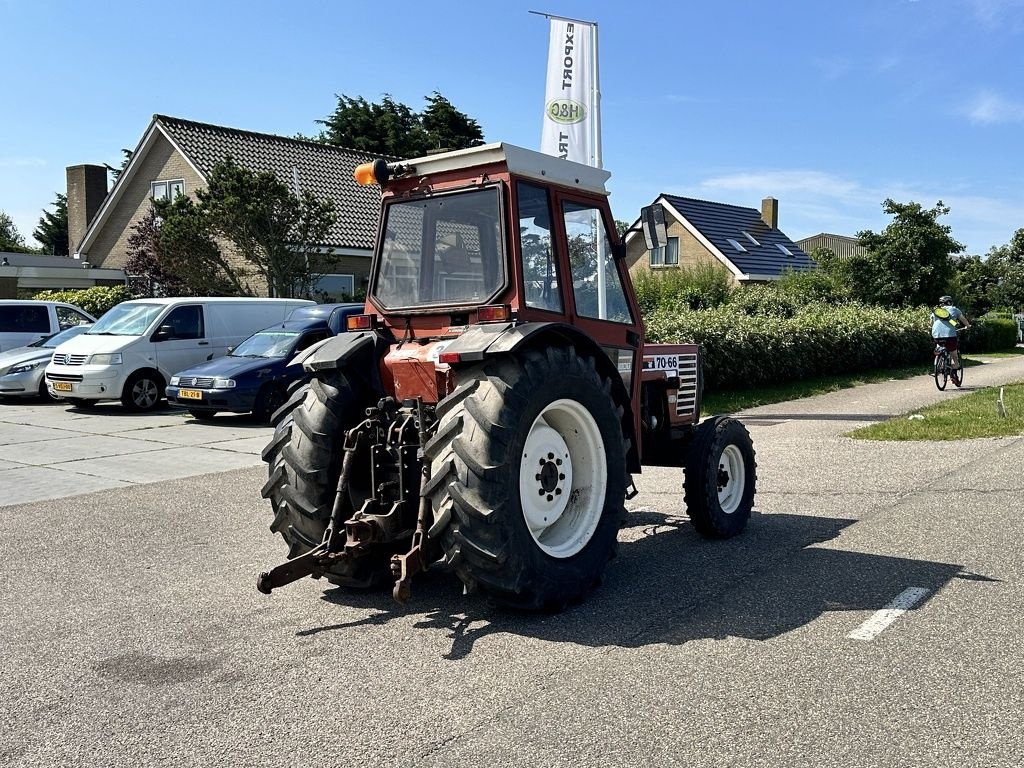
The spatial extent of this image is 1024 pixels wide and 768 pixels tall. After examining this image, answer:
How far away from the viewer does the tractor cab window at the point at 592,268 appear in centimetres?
593

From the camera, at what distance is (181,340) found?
1692 cm

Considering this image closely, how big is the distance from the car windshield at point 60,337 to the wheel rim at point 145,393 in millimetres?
2930

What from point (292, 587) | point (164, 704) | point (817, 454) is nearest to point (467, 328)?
point (292, 587)

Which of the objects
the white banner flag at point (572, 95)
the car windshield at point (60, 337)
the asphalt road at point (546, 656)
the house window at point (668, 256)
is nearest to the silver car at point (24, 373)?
the car windshield at point (60, 337)

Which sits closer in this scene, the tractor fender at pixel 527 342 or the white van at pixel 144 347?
the tractor fender at pixel 527 342

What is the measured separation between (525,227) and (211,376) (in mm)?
9988

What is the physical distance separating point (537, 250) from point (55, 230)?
69.0 meters

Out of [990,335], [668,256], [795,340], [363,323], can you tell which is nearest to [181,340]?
[795,340]

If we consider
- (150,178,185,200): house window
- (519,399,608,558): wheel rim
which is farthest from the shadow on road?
(150,178,185,200): house window

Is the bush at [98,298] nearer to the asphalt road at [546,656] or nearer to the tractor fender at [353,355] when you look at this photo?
the asphalt road at [546,656]

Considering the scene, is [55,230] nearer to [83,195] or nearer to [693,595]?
[83,195]

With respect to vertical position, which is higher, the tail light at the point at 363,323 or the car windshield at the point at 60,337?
the tail light at the point at 363,323

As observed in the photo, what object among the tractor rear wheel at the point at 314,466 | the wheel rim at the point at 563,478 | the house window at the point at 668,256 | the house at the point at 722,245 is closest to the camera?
the wheel rim at the point at 563,478

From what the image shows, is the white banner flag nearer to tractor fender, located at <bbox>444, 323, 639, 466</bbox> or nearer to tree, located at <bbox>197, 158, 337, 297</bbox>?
tractor fender, located at <bbox>444, 323, 639, 466</bbox>
